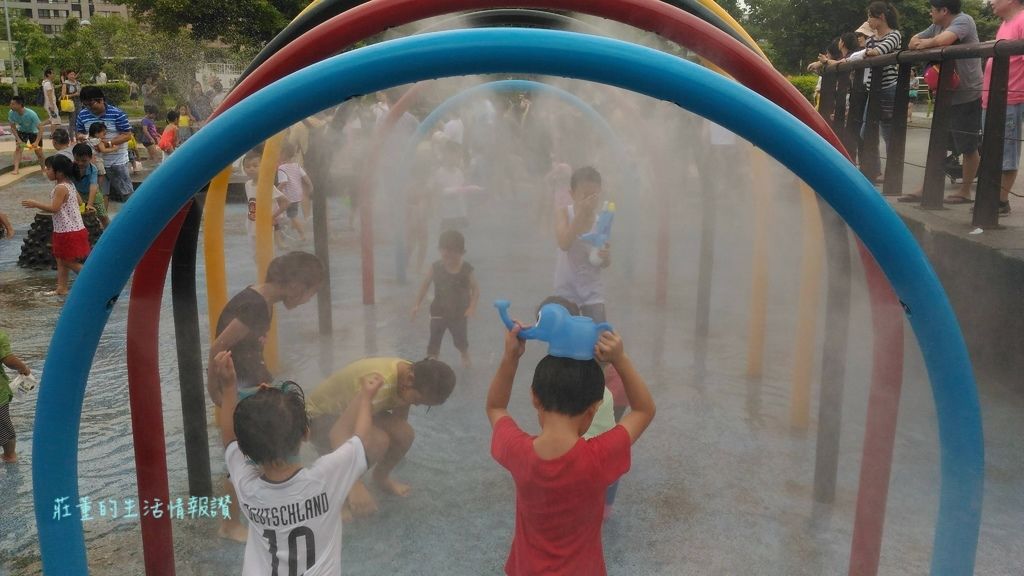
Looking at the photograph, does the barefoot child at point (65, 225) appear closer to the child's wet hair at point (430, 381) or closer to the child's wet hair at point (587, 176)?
the child's wet hair at point (587, 176)

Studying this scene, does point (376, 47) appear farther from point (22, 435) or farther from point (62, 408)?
point (22, 435)

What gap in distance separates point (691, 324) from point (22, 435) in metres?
4.82

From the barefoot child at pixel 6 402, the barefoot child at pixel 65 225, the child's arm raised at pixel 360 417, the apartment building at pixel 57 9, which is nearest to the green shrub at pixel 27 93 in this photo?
the barefoot child at pixel 65 225

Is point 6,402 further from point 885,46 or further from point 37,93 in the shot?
point 37,93

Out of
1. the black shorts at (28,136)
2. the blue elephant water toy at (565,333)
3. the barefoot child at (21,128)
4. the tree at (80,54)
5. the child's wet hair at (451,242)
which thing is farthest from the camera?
the tree at (80,54)

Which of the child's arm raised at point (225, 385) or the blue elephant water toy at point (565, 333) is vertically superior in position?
the blue elephant water toy at point (565, 333)

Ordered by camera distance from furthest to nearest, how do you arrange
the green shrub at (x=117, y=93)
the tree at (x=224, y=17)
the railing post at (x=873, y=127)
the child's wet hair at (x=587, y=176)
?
the green shrub at (x=117, y=93) < the tree at (x=224, y=17) < the railing post at (x=873, y=127) < the child's wet hair at (x=587, y=176)

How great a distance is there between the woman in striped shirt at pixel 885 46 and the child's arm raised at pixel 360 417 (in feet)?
22.0

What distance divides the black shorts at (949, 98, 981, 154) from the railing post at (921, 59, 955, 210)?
0.26 metres

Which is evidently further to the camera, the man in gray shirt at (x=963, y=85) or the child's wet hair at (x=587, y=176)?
the man in gray shirt at (x=963, y=85)

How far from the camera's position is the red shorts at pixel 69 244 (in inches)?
311

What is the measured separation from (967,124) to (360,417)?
19.7ft

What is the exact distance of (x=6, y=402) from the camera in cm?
448

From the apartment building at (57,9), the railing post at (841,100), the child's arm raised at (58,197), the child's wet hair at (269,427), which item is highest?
the apartment building at (57,9)
